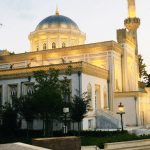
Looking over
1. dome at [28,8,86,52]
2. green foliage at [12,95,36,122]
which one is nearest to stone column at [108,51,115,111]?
green foliage at [12,95,36,122]

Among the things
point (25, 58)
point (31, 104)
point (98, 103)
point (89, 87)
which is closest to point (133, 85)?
point (98, 103)

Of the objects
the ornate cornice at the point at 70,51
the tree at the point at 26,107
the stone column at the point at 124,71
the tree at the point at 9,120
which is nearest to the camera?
the tree at the point at 26,107

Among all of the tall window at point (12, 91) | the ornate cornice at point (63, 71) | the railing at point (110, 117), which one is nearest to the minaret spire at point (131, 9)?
the ornate cornice at point (63, 71)

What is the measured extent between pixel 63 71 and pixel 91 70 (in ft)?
10.1

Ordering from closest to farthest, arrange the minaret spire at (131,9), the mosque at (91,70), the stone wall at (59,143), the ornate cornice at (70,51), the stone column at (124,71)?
1. the stone wall at (59,143)
2. the mosque at (91,70)
3. the ornate cornice at (70,51)
4. the stone column at (124,71)
5. the minaret spire at (131,9)

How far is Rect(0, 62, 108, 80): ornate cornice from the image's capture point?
2598cm

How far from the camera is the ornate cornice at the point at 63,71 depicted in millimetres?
25984

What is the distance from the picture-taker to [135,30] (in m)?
47.4

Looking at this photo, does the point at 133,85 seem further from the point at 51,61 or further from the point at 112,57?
the point at 51,61

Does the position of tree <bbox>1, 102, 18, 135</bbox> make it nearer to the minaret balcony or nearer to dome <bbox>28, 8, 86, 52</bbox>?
dome <bbox>28, 8, 86, 52</bbox>

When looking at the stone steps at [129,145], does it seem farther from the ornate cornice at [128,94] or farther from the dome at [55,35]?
the dome at [55,35]

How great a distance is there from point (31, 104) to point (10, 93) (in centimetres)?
916

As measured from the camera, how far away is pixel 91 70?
90.0 feet

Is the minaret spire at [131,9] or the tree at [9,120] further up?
the minaret spire at [131,9]
